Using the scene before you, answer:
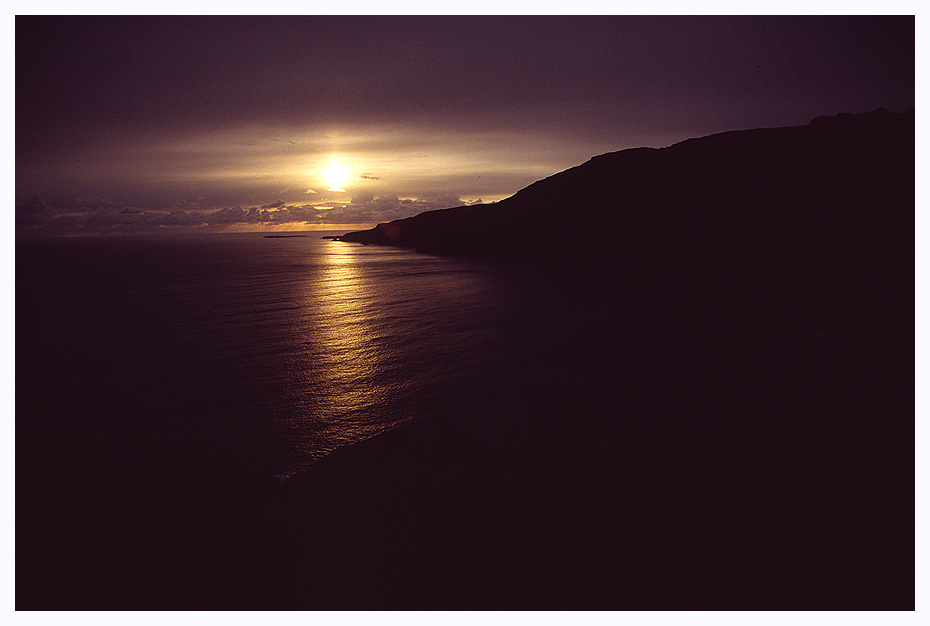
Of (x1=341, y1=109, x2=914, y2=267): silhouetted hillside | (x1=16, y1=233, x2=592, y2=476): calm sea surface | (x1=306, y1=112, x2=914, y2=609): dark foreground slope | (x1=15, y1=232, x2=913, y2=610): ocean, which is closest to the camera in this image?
(x1=306, y1=112, x2=914, y2=609): dark foreground slope

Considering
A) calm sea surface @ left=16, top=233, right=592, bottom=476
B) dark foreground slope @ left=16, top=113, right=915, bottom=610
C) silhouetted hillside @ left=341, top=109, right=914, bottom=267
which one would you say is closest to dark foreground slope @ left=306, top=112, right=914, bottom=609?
dark foreground slope @ left=16, top=113, right=915, bottom=610

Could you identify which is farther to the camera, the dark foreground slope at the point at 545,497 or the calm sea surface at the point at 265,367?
the calm sea surface at the point at 265,367

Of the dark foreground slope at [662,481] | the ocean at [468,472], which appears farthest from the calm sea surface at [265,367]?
the dark foreground slope at [662,481]

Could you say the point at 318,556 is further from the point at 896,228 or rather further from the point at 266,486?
the point at 896,228

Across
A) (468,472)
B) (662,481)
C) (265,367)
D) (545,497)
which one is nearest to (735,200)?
(662,481)

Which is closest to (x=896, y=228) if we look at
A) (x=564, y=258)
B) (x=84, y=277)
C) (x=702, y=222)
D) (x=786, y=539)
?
(x=702, y=222)

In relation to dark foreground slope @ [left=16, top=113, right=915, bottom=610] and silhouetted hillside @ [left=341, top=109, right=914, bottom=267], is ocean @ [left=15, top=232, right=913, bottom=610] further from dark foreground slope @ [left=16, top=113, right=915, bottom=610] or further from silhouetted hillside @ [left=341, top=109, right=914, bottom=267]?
silhouetted hillside @ [left=341, top=109, right=914, bottom=267]

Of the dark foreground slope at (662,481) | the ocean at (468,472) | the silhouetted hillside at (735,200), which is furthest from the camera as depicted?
the silhouetted hillside at (735,200)

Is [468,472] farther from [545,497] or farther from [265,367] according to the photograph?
[265,367]

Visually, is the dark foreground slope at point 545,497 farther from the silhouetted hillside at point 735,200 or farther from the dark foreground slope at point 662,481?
the silhouetted hillside at point 735,200
